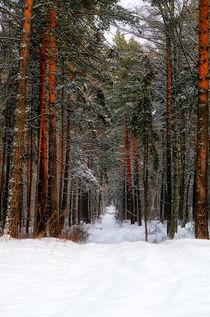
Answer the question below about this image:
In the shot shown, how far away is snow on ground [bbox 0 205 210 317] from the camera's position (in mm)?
2363

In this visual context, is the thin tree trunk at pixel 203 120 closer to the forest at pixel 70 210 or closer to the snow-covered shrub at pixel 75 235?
the forest at pixel 70 210

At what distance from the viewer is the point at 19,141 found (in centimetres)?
652

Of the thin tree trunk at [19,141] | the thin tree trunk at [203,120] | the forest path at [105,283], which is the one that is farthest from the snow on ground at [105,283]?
the thin tree trunk at [203,120]

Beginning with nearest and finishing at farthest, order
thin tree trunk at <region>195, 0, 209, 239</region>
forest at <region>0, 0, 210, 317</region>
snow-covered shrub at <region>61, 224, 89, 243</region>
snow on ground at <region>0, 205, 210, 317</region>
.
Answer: snow on ground at <region>0, 205, 210, 317</region> → forest at <region>0, 0, 210, 317</region> → thin tree trunk at <region>195, 0, 209, 239</region> → snow-covered shrub at <region>61, 224, 89, 243</region>

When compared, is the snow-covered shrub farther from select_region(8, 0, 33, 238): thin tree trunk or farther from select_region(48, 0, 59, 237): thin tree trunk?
select_region(8, 0, 33, 238): thin tree trunk

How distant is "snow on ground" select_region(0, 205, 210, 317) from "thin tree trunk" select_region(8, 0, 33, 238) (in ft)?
3.55

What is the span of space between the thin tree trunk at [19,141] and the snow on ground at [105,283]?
108cm

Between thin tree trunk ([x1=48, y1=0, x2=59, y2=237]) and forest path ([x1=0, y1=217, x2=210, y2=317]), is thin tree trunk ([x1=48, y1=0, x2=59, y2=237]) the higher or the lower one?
the higher one

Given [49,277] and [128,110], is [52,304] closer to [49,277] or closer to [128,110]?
[49,277]

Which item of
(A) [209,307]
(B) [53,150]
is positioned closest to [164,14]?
(B) [53,150]

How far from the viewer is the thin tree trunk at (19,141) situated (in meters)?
6.24

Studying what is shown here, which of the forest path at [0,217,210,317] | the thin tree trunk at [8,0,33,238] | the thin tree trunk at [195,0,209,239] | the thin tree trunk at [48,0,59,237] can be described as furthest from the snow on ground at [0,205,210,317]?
the thin tree trunk at [48,0,59,237]

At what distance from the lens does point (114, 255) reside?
5.02 meters

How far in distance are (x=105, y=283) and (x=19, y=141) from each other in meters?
4.54
